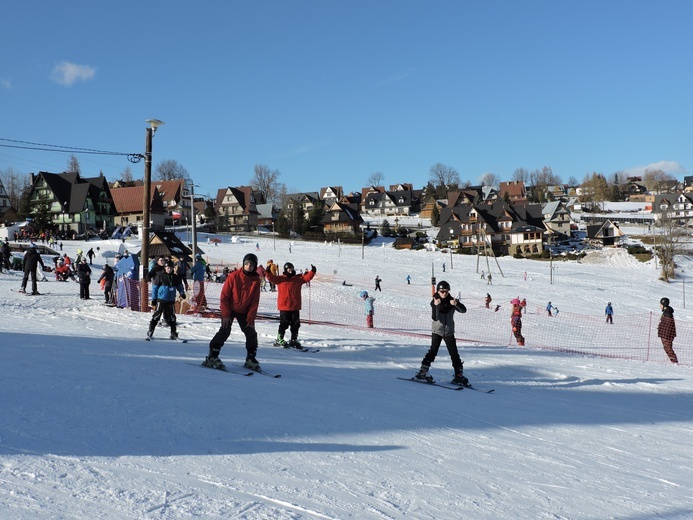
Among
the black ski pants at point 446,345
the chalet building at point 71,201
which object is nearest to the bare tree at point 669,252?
the black ski pants at point 446,345

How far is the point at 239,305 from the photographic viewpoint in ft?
28.6

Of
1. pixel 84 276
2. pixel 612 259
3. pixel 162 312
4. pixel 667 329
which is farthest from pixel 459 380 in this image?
pixel 612 259

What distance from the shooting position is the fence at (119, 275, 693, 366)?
18166 millimetres

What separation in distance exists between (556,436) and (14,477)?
541 centimetres

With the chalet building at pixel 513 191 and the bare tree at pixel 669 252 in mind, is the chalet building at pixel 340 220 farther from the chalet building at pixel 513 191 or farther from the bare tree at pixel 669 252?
the chalet building at pixel 513 191

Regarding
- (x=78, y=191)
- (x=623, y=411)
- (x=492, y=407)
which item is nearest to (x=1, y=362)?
(x=492, y=407)

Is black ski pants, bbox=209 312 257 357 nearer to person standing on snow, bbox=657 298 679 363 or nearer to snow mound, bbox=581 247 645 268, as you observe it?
person standing on snow, bbox=657 298 679 363

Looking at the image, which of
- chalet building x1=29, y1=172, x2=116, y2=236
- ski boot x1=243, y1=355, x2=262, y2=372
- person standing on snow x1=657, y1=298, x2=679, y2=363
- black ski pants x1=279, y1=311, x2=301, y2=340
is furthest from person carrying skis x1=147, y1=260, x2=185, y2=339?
chalet building x1=29, y1=172, x2=116, y2=236

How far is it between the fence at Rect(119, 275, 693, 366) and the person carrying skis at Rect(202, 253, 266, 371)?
25.2 feet

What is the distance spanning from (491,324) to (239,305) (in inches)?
704

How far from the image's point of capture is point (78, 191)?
3019 inches

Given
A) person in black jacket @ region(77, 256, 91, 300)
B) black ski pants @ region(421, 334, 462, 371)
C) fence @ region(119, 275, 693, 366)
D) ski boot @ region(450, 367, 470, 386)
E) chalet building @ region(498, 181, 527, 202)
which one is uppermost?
chalet building @ region(498, 181, 527, 202)

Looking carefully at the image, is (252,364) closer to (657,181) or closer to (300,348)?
(300,348)

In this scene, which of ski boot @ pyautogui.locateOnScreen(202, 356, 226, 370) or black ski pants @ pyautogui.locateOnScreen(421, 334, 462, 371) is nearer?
ski boot @ pyautogui.locateOnScreen(202, 356, 226, 370)
